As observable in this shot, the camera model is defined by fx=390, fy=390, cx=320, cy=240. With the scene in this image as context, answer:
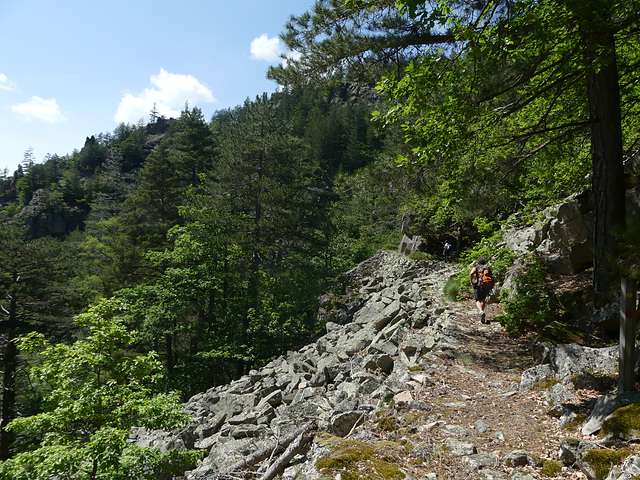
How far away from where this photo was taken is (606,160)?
5.98m

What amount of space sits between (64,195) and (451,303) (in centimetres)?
7052

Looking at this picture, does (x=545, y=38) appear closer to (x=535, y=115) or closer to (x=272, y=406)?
(x=535, y=115)

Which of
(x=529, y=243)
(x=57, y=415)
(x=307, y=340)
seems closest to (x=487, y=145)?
(x=529, y=243)

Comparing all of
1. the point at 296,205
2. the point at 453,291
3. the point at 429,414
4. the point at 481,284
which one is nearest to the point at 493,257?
the point at 453,291

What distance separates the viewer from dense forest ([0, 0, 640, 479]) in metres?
5.29

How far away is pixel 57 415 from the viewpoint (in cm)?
586

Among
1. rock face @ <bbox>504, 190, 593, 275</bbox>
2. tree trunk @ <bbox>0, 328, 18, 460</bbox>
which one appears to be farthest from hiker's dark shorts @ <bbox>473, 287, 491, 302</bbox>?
tree trunk @ <bbox>0, 328, 18, 460</bbox>

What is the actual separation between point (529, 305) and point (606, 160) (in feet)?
8.25

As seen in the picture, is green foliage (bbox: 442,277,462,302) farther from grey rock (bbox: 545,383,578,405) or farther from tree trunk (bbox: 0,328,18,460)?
tree trunk (bbox: 0,328,18,460)

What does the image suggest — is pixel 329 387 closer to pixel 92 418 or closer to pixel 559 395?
pixel 559 395

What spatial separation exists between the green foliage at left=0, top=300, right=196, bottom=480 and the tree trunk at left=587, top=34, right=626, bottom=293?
6816 mm

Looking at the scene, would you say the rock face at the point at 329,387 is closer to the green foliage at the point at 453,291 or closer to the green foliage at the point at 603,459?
the green foliage at the point at 453,291

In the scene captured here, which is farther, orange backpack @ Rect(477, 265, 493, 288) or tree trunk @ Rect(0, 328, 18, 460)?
Result: tree trunk @ Rect(0, 328, 18, 460)

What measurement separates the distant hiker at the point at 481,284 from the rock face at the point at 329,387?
69cm
